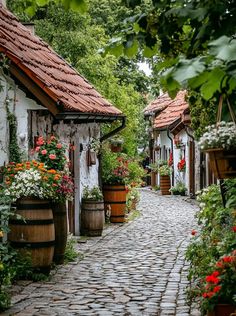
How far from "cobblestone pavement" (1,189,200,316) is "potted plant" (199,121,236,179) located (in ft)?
8.56

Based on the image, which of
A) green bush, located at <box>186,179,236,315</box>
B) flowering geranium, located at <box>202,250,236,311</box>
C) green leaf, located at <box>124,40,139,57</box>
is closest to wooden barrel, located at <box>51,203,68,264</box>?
green bush, located at <box>186,179,236,315</box>

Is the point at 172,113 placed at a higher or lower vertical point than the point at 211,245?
higher

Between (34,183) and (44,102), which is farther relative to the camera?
(44,102)

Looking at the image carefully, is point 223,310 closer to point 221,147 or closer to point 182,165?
point 221,147

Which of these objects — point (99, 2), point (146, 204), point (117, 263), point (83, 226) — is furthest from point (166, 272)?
point (99, 2)

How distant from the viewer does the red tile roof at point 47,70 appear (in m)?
9.88

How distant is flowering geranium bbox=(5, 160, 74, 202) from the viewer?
28.6 ft

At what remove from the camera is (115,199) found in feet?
52.2

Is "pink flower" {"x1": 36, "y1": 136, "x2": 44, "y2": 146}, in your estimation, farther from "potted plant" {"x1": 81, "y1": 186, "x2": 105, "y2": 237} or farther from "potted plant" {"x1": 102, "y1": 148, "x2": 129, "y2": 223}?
"potted plant" {"x1": 102, "y1": 148, "x2": 129, "y2": 223}

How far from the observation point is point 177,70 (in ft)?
8.38

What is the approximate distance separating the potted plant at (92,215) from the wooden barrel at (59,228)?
3308 mm

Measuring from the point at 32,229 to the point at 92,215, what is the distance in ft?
15.2

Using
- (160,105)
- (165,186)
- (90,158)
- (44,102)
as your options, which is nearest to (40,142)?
(44,102)

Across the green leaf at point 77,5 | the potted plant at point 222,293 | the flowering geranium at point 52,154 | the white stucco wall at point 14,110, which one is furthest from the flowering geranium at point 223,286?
the flowering geranium at point 52,154
